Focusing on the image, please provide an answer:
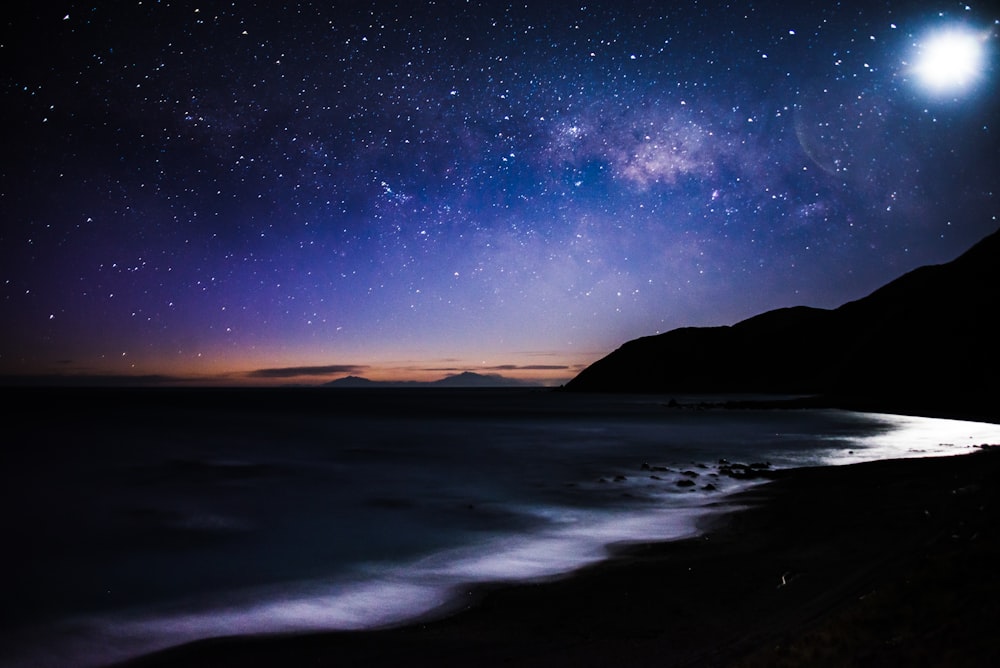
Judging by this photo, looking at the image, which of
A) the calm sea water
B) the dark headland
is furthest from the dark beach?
the calm sea water

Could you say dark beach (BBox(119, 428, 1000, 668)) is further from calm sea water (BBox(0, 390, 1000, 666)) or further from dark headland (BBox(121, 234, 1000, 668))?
calm sea water (BBox(0, 390, 1000, 666))

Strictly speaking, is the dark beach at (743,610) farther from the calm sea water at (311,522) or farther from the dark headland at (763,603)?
the calm sea water at (311,522)

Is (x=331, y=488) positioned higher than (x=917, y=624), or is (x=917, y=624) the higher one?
(x=917, y=624)

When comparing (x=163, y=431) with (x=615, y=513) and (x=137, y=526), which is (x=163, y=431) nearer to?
(x=137, y=526)

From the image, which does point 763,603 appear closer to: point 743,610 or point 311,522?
point 743,610

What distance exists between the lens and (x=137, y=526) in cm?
1675

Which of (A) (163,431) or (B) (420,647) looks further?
(A) (163,431)

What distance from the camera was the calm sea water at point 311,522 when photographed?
9086 mm

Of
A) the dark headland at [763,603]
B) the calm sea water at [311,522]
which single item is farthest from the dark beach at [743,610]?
the calm sea water at [311,522]

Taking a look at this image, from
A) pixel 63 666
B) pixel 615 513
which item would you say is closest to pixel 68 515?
pixel 63 666

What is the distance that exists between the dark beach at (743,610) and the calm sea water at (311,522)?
1121 millimetres

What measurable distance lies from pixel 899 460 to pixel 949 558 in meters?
19.9

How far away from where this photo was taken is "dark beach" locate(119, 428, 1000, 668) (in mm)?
4934

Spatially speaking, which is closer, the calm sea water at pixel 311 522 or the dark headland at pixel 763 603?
the dark headland at pixel 763 603
